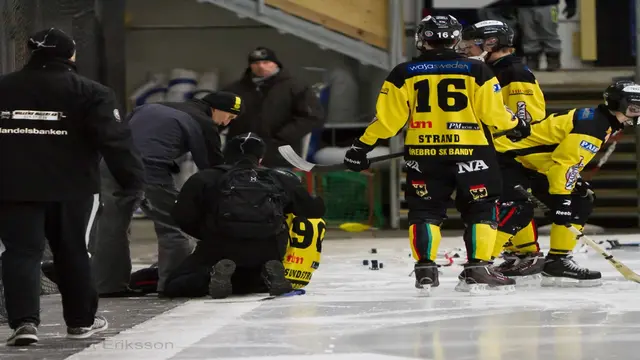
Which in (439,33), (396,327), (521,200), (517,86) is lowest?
(396,327)

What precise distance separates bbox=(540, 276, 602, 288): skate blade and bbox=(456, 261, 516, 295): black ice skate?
514 mm

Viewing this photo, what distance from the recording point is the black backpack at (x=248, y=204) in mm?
6191

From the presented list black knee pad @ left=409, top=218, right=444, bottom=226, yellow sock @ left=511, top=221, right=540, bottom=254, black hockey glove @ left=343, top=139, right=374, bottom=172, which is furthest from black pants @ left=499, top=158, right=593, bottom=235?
black hockey glove @ left=343, top=139, right=374, bottom=172

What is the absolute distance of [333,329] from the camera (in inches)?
198

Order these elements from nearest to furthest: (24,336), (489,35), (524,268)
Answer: (24,336), (489,35), (524,268)

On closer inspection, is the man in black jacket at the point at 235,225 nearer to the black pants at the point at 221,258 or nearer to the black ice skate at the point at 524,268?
the black pants at the point at 221,258

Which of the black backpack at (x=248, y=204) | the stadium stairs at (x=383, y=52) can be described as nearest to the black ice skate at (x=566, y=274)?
the black backpack at (x=248, y=204)

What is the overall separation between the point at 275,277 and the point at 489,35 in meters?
1.98

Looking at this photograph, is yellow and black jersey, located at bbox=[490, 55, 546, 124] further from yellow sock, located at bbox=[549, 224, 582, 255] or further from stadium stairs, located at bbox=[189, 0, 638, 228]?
stadium stairs, located at bbox=[189, 0, 638, 228]

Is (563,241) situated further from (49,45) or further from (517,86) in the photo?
(49,45)

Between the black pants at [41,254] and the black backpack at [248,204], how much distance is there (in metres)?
1.32

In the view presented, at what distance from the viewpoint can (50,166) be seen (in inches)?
186

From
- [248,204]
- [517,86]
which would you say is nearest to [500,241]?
[517,86]

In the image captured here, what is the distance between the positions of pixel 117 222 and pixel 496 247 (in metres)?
2.14
